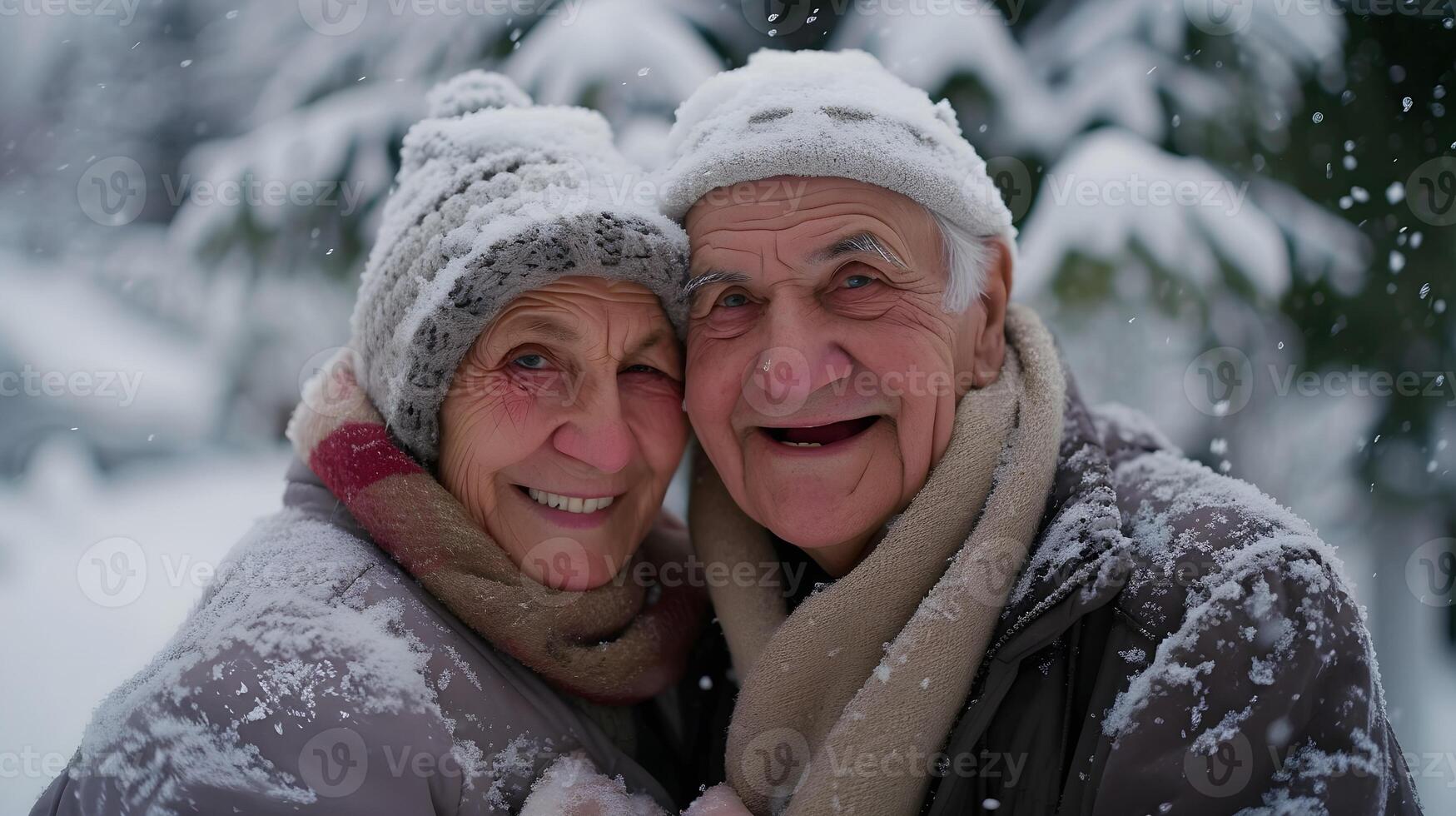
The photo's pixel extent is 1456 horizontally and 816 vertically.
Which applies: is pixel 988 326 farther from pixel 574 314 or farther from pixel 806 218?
pixel 574 314

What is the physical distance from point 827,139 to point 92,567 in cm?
404

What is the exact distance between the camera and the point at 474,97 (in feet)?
8.16

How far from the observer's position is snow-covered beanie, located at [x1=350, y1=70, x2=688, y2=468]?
201cm

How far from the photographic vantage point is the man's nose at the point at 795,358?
2.18 m

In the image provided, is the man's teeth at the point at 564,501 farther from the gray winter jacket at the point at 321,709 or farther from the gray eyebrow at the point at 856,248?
the gray eyebrow at the point at 856,248

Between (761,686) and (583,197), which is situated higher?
(583,197)

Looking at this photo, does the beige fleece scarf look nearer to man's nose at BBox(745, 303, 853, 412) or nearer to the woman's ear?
the woman's ear

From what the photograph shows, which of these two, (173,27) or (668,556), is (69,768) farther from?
(173,27)

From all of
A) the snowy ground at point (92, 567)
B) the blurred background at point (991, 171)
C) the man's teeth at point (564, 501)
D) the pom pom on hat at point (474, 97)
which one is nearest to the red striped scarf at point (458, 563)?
the man's teeth at point (564, 501)

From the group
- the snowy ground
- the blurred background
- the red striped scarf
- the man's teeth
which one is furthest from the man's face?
the snowy ground

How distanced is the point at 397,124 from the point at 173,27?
1.47 m

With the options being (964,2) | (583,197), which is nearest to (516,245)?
(583,197)

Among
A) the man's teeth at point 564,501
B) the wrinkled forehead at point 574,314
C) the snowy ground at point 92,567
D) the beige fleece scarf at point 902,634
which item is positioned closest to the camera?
the beige fleece scarf at point 902,634

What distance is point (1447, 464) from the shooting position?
361 cm
